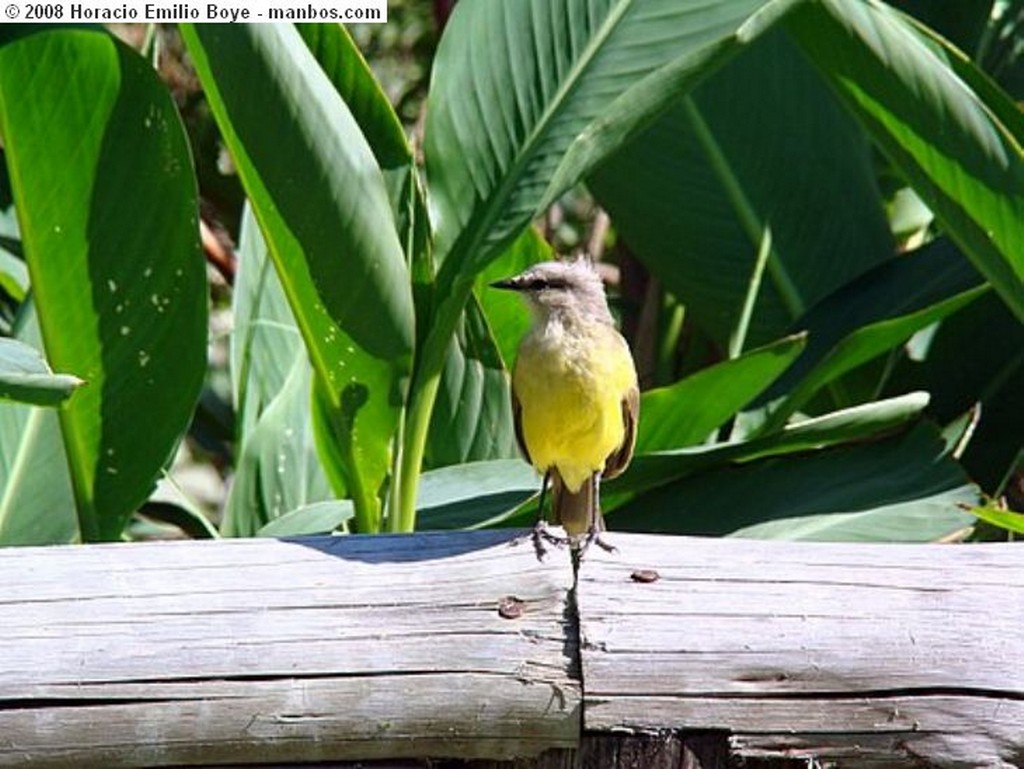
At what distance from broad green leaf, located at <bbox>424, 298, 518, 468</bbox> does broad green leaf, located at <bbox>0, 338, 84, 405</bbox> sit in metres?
1.14

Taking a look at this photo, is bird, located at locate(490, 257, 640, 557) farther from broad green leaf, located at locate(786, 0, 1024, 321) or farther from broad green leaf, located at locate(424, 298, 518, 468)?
broad green leaf, located at locate(786, 0, 1024, 321)

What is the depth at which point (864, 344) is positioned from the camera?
335 centimetres

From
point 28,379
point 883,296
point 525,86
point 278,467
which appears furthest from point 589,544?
point 883,296

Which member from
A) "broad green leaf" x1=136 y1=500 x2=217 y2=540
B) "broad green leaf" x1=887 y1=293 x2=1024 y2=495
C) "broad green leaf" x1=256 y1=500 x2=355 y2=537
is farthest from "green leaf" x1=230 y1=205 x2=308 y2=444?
"broad green leaf" x1=887 y1=293 x2=1024 y2=495

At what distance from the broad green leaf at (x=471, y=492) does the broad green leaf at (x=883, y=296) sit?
683 mm

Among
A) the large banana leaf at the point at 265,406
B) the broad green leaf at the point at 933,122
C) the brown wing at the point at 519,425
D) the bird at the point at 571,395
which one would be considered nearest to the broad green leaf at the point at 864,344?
the broad green leaf at the point at 933,122

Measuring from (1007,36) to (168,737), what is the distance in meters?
3.30

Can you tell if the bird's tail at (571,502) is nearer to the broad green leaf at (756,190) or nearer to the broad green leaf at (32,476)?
the broad green leaf at (32,476)

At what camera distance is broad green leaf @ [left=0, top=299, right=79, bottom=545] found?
3.54m

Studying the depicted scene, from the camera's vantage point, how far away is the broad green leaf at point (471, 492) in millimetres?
3311

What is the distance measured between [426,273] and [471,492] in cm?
42

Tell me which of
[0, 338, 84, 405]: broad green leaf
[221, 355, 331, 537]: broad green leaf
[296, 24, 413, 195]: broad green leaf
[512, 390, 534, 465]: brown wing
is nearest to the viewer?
[0, 338, 84, 405]: broad green leaf

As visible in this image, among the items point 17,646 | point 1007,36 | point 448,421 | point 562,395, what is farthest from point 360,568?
point 1007,36

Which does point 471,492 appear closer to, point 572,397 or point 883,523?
point 572,397
